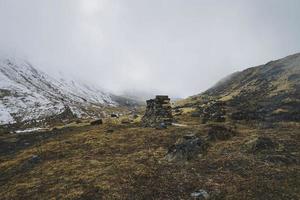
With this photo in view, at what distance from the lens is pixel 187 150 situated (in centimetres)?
3391

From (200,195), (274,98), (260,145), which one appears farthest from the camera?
(274,98)

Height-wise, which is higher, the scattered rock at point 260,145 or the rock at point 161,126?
the rock at point 161,126

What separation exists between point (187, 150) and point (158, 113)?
35.2 meters

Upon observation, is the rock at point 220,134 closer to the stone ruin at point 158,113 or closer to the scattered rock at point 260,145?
the scattered rock at point 260,145

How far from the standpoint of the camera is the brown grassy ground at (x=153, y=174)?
2348 centimetres

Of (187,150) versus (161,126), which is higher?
(161,126)

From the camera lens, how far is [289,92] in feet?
287

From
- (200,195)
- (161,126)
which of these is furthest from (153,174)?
(161,126)

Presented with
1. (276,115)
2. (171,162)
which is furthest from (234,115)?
(171,162)

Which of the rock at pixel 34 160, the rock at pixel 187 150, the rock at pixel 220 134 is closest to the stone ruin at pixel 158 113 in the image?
the rock at pixel 220 134

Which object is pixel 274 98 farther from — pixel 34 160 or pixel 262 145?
pixel 34 160

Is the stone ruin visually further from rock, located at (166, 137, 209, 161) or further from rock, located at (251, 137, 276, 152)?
rock, located at (251, 137, 276, 152)

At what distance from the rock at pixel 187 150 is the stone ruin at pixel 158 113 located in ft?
93.1

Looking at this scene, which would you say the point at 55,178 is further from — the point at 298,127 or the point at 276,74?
the point at 276,74
